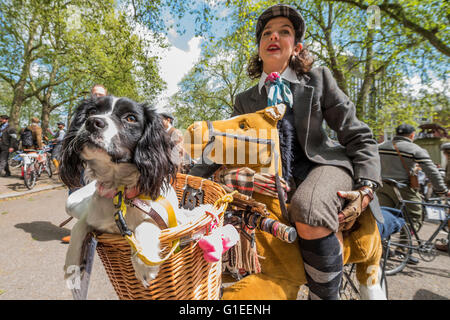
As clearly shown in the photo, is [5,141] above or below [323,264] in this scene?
above

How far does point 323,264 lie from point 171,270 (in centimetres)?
75

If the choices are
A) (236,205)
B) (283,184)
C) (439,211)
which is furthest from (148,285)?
(439,211)

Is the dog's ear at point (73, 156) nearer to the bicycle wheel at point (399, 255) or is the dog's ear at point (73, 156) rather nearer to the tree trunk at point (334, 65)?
the bicycle wheel at point (399, 255)

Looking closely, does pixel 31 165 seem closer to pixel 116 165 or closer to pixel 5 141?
Result: pixel 5 141

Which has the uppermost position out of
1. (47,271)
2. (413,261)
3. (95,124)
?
(95,124)

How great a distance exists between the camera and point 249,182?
1.16m

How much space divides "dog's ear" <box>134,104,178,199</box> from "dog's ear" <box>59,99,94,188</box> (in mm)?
340

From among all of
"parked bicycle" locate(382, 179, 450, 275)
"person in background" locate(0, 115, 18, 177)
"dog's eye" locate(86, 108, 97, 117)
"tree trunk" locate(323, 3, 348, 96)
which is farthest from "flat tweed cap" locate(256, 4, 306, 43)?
"person in background" locate(0, 115, 18, 177)

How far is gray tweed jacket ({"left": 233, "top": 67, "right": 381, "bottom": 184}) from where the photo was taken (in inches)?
52.4

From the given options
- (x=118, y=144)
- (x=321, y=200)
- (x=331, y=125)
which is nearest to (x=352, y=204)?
(x=321, y=200)

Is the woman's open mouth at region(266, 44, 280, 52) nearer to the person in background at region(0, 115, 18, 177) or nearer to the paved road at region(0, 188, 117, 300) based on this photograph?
the paved road at region(0, 188, 117, 300)

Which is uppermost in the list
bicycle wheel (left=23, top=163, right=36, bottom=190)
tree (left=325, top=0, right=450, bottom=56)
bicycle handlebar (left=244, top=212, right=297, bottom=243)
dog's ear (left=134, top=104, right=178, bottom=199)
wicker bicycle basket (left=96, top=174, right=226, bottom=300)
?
tree (left=325, top=0, right=450, bottom=56)

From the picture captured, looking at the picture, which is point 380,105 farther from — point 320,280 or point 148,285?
point 148,285

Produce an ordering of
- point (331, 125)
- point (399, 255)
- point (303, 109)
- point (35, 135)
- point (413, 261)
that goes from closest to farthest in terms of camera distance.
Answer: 1. point (303, 109)
2. point (331, 125)
3. point (413, 261)
4. point (399, 255)
5. point (35, 135)
